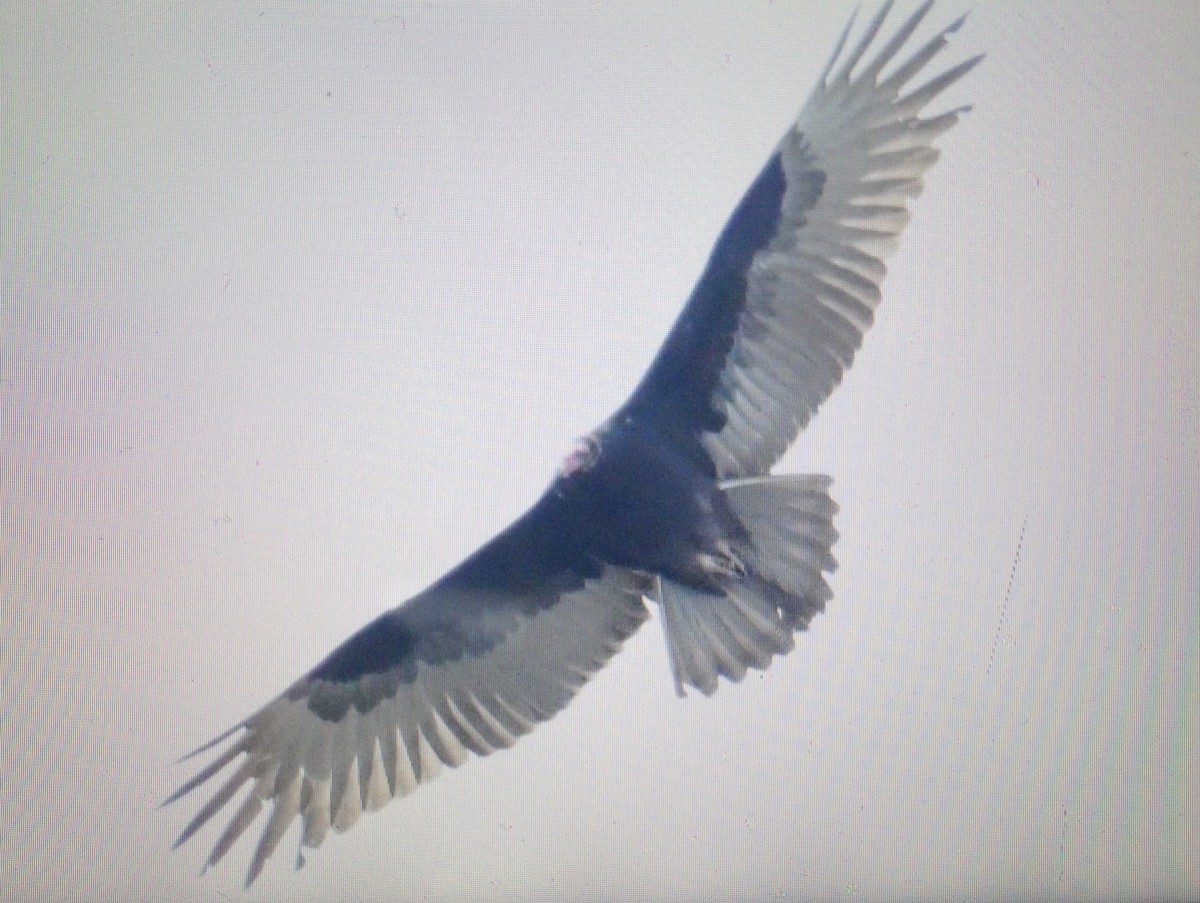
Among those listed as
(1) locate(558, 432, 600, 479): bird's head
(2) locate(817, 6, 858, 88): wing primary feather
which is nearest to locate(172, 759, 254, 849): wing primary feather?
(1) locate(558, 432, 600, 479): bird's head

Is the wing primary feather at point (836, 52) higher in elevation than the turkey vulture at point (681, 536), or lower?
higher

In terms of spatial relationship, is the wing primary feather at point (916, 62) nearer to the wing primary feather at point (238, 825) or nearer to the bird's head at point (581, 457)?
the bird's head at point (581, 457)

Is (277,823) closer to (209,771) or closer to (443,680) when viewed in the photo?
(209,771)

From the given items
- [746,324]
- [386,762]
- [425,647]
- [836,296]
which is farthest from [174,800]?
[836,296]

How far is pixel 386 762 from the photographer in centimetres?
206

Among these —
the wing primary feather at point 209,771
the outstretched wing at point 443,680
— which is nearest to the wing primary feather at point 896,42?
the outstretched wing at point 443,680

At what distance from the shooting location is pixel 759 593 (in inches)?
80.2

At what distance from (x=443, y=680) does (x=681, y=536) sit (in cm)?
65

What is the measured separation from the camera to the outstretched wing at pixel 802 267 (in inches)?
74.3

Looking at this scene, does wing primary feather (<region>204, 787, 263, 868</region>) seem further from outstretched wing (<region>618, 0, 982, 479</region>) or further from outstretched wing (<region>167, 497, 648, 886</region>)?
outstretched wing (<region>618, 0, 982, 479</region>)

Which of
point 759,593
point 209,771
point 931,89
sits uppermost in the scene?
point 931,89

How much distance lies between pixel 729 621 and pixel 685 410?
468 millimetres

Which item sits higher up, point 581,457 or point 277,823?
point 581,457

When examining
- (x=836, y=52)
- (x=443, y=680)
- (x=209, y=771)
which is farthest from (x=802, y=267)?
(x=209, y=771)
